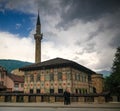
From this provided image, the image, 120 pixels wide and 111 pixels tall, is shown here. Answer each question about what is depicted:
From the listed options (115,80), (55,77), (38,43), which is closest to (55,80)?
(55,77)

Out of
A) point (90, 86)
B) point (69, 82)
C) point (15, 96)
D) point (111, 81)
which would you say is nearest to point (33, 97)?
point (15, 96)

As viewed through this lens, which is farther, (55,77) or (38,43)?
(38,43)

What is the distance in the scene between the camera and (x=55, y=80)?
39.8 meters

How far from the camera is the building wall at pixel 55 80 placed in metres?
38.6

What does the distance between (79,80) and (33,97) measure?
17.8 metres

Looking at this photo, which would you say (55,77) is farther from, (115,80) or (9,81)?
(9,81)

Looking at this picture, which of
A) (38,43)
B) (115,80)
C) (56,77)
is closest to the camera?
(115,80)

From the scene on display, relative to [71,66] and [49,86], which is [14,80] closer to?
[49,86]

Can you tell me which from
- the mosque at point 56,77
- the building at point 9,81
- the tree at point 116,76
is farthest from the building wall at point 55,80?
the building at point 9,81

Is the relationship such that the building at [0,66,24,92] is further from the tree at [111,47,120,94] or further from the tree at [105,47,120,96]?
Result: the tree at [111,47,120,94]

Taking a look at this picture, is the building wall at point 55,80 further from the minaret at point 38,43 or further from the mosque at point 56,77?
the minaret at point 38,43

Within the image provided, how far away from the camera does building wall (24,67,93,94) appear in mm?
38594

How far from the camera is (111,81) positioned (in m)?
41.8

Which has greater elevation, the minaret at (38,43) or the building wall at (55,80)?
the minaret at (38,43)
